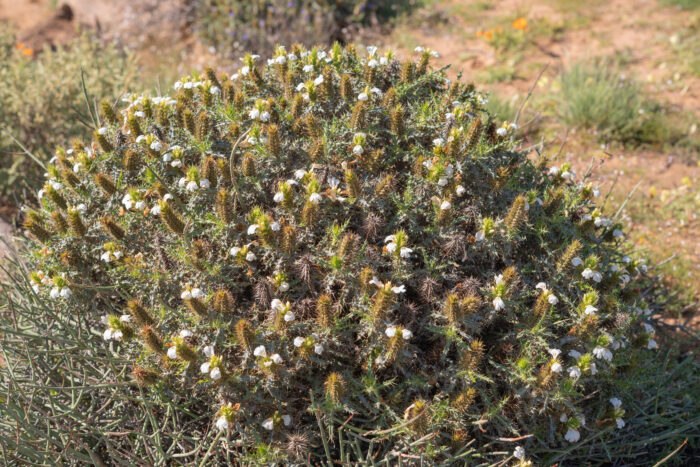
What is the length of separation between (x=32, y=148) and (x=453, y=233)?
413 cm

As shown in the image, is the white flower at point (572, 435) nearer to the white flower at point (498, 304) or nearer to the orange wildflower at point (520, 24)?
the white flower at point (498, 304)

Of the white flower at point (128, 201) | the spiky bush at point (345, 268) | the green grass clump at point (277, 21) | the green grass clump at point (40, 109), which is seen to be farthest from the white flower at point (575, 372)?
the green grass clump at point (277, 21)

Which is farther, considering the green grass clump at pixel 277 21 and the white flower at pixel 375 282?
the green grass clump at pixel 277 21

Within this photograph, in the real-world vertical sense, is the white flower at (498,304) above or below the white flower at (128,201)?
below

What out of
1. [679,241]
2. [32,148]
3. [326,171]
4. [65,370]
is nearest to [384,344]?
[326,171]

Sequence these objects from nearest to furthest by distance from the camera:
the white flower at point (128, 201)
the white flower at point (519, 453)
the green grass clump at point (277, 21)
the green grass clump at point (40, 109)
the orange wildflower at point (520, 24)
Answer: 1. the white flower at point (519, 453)
2. the white flower at point (128, 201)
3. the green grass clump at point (40, 109)
4. the orange wildflower at point (520, 24)
5. the green grass clump at point (277, 21)

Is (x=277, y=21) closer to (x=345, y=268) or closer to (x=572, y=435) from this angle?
(x=345, y=268)

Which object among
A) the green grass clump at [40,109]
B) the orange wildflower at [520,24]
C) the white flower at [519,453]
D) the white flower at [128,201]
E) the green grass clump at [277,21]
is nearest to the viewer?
the white flower at [519,453]

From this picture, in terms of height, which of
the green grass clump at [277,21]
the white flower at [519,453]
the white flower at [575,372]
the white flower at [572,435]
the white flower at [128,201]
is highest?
the white flower at [128,201]

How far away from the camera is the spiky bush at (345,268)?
222 centimetres

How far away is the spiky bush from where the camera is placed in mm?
2221

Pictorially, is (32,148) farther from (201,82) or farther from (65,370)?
(65,370)

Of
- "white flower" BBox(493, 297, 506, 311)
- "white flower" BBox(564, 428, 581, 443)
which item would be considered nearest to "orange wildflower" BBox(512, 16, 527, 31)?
"white flower" BBox(493, 297, 506, 311)

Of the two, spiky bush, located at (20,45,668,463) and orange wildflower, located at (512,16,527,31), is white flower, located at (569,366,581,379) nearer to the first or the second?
spiky bush, located at (20,45,668,463)
